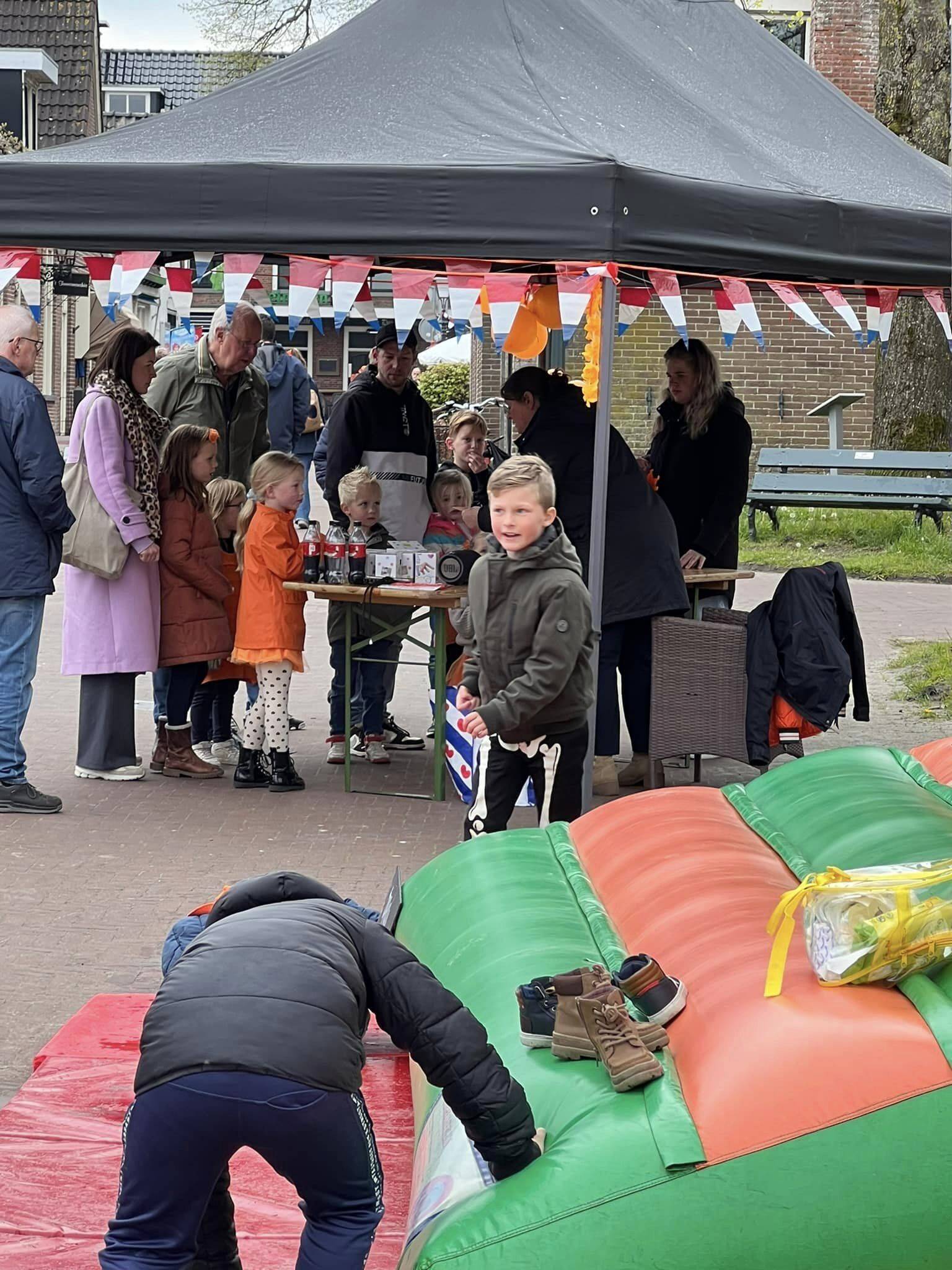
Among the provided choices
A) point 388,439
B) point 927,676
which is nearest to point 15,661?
point 388,439

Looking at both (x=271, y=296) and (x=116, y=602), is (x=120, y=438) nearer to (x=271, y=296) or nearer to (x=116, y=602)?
(x=116, y=602)

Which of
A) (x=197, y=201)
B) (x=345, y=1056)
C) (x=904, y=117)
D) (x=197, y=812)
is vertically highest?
(x=904, y=117)

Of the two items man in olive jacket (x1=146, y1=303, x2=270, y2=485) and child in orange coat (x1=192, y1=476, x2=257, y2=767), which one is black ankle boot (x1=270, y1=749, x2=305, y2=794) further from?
man in olive jacket (x1=146, y1=303, x2=270, y2=485)

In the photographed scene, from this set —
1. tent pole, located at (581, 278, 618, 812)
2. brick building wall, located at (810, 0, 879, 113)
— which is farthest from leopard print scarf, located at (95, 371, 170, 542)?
brick building wall, located at (810, 0, 879, 113)

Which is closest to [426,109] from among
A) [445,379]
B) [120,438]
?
[120,438]

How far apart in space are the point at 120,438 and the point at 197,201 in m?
1.79

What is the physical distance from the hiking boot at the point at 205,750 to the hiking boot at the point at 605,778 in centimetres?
207

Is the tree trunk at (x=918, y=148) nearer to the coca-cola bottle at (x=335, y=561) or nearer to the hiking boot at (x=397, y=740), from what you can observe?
the hiking boot at (x=397, y=740)

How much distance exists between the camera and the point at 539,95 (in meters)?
6.75

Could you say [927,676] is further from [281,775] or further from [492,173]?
[492,173]

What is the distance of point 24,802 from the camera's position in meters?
7.27

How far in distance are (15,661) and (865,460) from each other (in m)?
11.4

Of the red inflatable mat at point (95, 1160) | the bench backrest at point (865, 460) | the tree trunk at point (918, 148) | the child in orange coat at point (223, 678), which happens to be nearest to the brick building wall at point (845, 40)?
the tree trunk at point (918, 148)

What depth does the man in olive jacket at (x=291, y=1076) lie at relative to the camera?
254 cm
